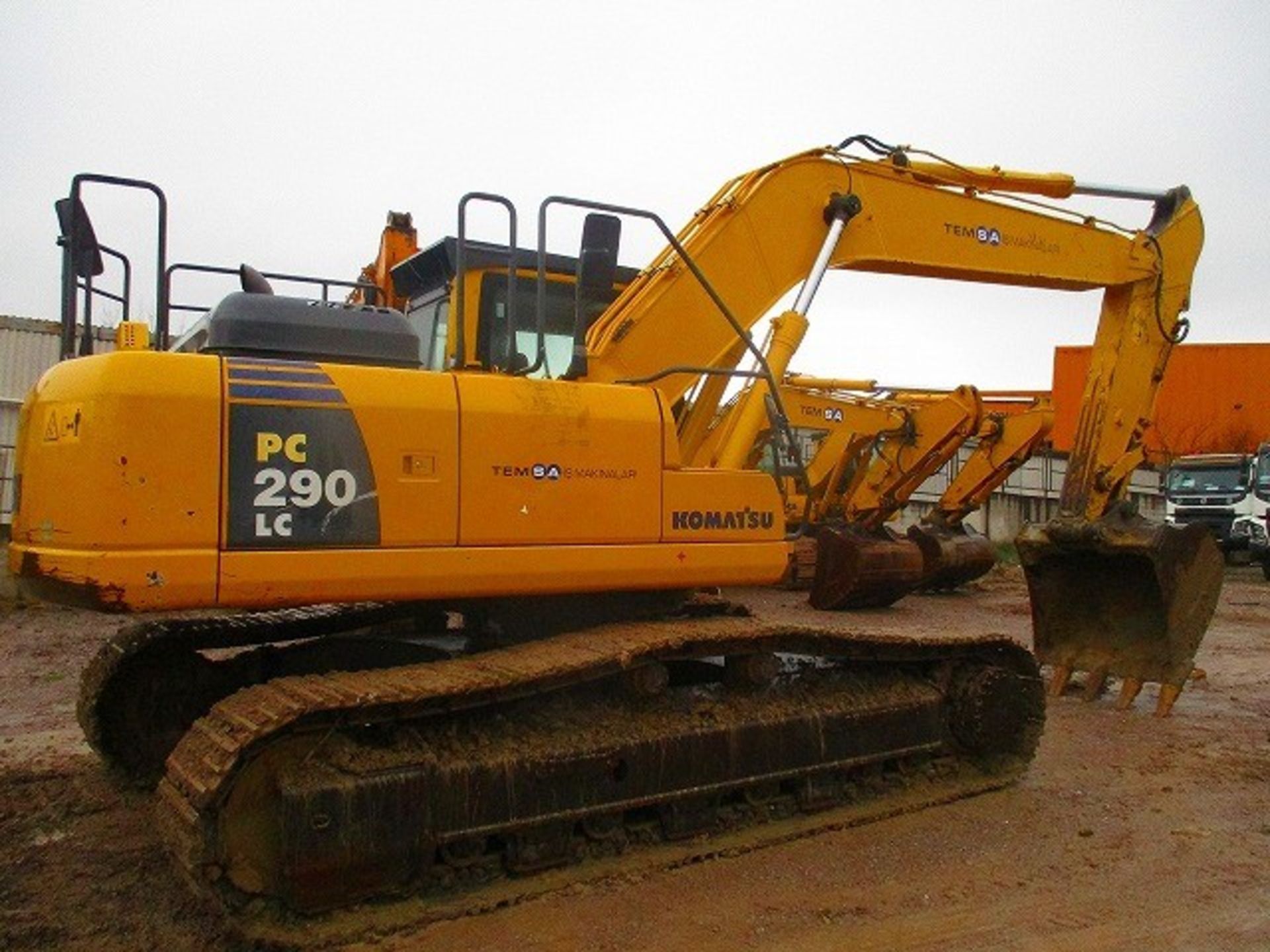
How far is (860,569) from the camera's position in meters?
13.5

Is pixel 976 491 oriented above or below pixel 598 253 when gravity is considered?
below

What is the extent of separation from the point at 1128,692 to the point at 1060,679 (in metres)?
0.50

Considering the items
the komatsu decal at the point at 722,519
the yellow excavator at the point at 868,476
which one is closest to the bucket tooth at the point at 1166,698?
the komatsu decal at the point at 722,519

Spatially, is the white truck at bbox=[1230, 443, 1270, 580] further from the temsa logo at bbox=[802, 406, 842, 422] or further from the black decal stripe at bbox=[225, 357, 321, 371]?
the black decal stripe at bbox=[225, 357, 321, 371]

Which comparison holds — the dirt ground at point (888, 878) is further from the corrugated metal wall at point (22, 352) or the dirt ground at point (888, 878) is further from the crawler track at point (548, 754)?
the corrugated metal wall at point (22, 352)

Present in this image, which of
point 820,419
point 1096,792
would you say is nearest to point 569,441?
point 1096,792

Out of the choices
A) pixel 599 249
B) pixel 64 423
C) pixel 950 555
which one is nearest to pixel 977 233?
pixel 599 249

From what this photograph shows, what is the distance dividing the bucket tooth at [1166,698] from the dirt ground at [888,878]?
2.34ft

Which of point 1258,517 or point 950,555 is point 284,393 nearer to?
point 950,555

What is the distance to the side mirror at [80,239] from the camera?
4.32 m

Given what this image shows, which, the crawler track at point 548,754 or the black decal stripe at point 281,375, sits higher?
the black decal stripe at point 281,375

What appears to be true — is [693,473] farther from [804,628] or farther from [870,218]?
[870,218]

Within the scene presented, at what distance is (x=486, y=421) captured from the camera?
172 inches

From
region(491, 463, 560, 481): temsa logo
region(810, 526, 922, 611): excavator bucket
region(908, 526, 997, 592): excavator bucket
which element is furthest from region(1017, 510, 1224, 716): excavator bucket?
region(908, 526, 997, 592): excavator bucket
